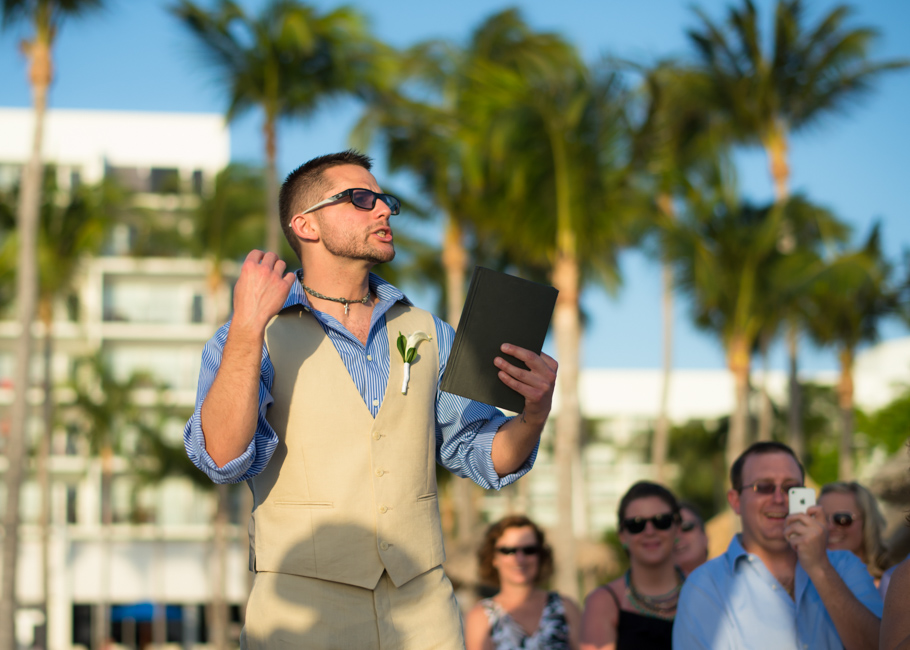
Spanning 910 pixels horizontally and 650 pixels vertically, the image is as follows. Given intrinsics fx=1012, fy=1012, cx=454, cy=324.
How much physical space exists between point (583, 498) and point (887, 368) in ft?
64.8

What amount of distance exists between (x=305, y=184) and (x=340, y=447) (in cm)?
83

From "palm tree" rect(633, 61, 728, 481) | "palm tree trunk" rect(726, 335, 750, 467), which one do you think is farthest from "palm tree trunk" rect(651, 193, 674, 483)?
"palm tree trunk" rect(726, 335, 750, 467)

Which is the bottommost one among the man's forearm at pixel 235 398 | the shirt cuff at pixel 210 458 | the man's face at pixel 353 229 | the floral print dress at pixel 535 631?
the floral print dress at pixel 535 631

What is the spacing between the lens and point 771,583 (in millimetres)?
3723

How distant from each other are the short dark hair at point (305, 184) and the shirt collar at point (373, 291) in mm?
169

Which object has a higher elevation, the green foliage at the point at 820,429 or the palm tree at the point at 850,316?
the palm tree at the point at 850,316

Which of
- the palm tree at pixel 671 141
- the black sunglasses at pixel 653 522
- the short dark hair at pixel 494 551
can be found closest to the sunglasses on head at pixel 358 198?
the black sunglasses at pixel 653 522

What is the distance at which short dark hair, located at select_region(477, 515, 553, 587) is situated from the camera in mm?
5789

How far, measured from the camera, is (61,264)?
92.3 feet

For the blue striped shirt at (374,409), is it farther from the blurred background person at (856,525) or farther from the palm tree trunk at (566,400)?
the palm tree trunk at (566,400)

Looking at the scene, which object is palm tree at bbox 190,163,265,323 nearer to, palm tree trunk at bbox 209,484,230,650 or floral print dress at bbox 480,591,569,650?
palm tree trunk at bbox 209,484,230,650

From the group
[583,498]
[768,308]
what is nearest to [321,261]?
[768,308]

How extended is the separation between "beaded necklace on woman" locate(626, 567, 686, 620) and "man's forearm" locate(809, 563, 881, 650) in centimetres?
153

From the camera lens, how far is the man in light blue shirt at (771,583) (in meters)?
3.46
